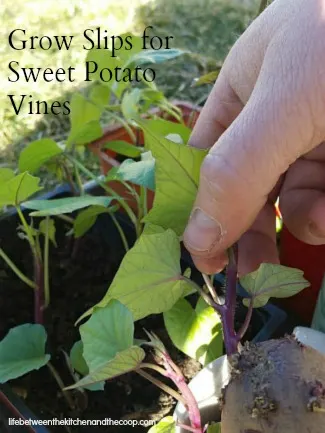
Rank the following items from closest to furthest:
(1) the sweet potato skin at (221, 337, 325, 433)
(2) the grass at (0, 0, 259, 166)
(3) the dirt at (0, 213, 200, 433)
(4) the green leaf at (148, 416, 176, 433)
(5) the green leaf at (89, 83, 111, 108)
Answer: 1. (1) the sweet potato skin at (221, 337, 325, 433)
2. (4) the green leaf at (148, 416, 176, 433)
3. (3) the dirt at (0, 213, 200, 433)
4. (5) the green leaf at (89, 83, 111, 108)
5. (2) the grass at (0, 0, 259, 166)

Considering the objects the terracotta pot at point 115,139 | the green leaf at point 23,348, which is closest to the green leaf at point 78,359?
the green leaf at point 23,348

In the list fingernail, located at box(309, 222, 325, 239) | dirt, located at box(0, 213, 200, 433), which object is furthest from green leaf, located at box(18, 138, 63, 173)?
fingernail, located at box(309, 222, 325, 239)

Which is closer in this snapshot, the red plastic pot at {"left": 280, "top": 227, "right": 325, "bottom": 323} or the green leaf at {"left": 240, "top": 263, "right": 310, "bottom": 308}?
the green leaf at {"left": 240, "top": 263, "right": 310, "bottom": 308}

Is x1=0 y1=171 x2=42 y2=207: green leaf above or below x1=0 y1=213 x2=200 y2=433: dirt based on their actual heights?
above

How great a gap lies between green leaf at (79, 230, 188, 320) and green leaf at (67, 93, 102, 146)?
22cm

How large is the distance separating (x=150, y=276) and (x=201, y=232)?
0.13ft

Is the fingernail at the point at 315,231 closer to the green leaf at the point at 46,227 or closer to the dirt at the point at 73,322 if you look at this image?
the dirt at the point at 73,322

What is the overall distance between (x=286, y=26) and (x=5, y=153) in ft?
2.21

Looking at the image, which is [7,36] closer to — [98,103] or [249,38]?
[98,103]

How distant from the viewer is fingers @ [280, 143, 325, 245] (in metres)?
0.46

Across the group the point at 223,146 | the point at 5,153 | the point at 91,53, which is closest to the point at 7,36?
the point at 5,153

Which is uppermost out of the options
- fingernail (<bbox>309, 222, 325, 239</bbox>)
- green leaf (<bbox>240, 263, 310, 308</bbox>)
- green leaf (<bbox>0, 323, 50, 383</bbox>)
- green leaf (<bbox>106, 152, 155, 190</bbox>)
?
green leaf (<bbox>106, 152, 155, 190</bbox>)

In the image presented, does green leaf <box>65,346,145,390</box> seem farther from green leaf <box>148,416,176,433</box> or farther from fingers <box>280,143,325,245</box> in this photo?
fingers <box>280,143,325,245</box>

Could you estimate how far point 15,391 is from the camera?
Answer: 504 millimetres
